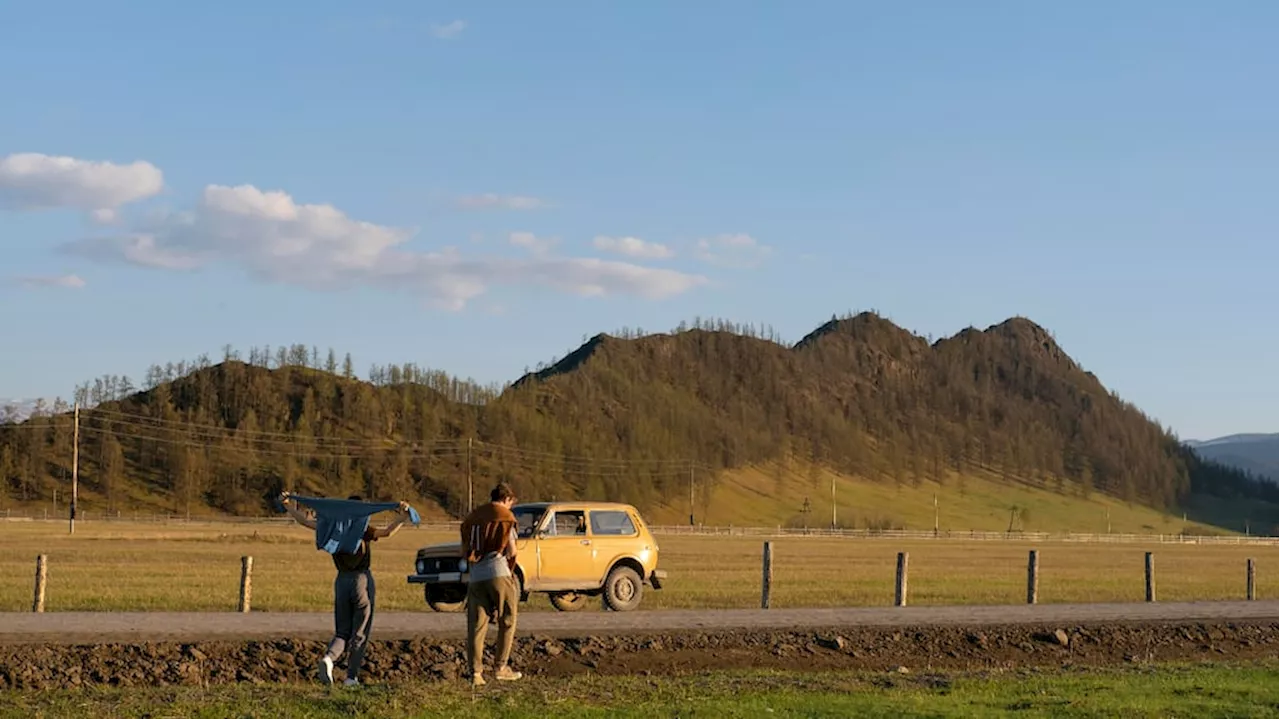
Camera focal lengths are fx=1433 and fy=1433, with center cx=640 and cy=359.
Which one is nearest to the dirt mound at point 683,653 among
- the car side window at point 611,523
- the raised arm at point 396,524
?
the raised arm at point 396,524

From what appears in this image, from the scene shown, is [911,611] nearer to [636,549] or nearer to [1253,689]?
[636,549]

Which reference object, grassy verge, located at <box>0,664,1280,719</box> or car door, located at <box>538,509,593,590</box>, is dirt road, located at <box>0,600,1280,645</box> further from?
grassy verge, located at <box>0,664,1280,719</box>

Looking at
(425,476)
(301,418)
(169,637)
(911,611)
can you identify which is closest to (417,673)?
(169,637)

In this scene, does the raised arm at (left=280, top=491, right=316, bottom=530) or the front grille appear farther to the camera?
the front grille

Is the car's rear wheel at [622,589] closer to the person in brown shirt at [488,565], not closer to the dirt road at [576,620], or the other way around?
the dirt road at [576,620]

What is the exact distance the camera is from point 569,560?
2411 cm

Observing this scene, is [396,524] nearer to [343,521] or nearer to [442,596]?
[343,521]

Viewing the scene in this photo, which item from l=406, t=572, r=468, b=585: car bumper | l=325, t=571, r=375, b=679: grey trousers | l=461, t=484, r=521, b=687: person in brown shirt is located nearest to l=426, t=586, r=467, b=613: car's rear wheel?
l=406, t=572, r=468, b=585: car bumper

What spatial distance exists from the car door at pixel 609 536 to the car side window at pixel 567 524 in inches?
6.7

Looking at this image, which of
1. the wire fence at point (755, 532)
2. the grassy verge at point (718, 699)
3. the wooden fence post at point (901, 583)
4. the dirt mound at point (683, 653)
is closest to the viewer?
the grassy verge at point (718, 699)

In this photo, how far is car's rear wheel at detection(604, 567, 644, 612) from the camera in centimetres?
2436

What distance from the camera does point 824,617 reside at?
22.8 metres

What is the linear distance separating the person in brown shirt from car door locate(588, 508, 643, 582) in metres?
10.5

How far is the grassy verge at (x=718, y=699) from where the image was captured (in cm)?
1158
